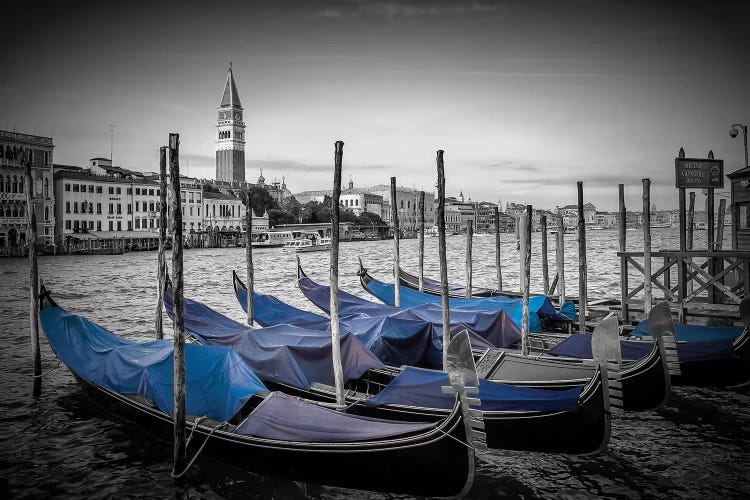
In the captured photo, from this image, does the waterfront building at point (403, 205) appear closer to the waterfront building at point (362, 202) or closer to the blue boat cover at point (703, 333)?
the waterfront building at point (362, 202)

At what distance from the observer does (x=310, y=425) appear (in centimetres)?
541

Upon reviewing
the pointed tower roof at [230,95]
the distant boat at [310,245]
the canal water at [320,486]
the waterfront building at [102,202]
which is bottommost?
the canal water at [320,486]

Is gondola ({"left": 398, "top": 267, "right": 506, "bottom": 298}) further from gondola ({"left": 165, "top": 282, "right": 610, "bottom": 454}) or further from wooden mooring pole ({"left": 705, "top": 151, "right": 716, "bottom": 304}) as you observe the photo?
gondola ({"left": 165, "top": 282, "right": 610, "bottom": 454})

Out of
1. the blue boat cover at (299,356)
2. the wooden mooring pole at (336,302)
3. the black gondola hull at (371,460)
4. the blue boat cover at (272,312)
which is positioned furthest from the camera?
the blue boat cover at (272,312)

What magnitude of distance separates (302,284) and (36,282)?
6052 mm

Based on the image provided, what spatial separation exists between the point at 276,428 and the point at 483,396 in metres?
2.16

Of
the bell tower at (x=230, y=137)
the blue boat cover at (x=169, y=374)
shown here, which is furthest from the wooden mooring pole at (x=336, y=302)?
the bell tower at (x=230, y=137)

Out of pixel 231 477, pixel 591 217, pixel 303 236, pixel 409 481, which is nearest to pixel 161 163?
pixel 231 477

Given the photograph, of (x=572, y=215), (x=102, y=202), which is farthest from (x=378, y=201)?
(x=572, y=215)

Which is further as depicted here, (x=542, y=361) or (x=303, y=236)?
(x=303, y=236)

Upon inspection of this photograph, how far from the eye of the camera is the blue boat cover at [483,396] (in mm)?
5770

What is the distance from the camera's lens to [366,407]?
651cm

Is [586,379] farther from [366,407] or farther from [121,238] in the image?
[121,238]

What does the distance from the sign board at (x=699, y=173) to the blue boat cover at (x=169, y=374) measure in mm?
9064
